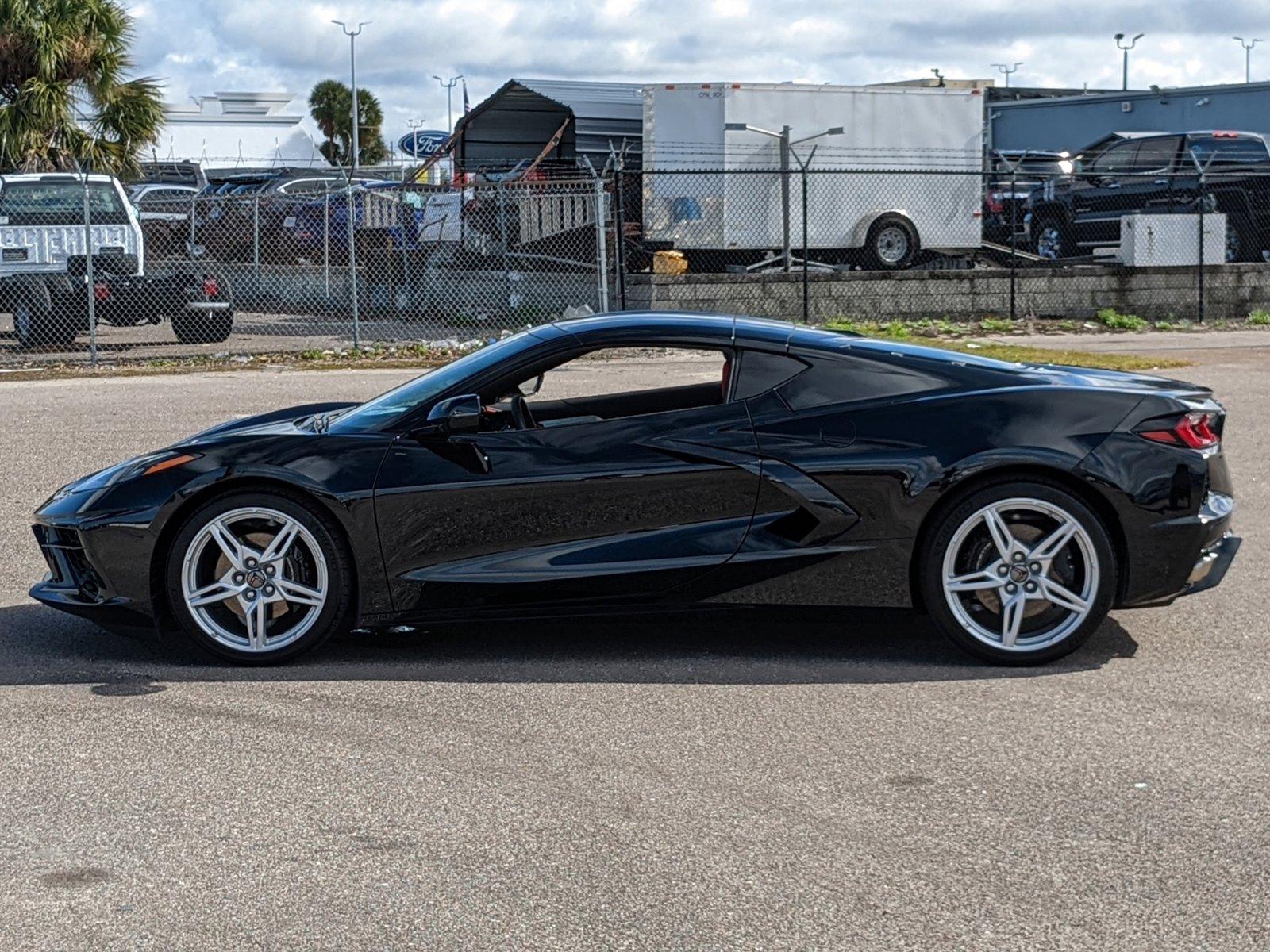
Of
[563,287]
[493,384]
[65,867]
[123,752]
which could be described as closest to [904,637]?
[493,384]

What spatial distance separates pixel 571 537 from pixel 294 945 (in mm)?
2417

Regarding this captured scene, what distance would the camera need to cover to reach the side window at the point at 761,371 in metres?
5.88

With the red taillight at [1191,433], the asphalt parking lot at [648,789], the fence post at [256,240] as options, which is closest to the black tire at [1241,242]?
the fence post at [256,240]

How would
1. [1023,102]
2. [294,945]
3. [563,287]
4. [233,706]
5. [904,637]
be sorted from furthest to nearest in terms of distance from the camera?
[1023,102] < [563,287] < [904,637] < [233,706] < [294,945]

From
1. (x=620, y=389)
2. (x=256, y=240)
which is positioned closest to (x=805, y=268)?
(x=256, y=240)

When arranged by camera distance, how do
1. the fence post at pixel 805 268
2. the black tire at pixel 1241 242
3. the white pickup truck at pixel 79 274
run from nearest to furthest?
1. the white pickup truck at pixel 79 274
2. the fence post at pixel 805 268
3. the black tire at pixel 1241 242

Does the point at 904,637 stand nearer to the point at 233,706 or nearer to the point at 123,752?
the point at 233,706

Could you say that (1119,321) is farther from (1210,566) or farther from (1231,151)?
(1210,566)

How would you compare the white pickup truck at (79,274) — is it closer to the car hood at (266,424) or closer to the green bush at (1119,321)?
the green bush at (1119,321)

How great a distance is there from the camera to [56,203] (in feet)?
67.5

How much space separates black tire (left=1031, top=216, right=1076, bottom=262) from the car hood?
19587 mm

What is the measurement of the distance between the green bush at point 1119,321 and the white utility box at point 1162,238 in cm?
83

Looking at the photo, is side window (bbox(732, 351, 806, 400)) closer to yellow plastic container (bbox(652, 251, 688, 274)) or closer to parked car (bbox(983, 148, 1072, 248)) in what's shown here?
yellow plastic container (bbox(652, 251, 688, 274))

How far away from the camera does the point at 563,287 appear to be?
21516mm
